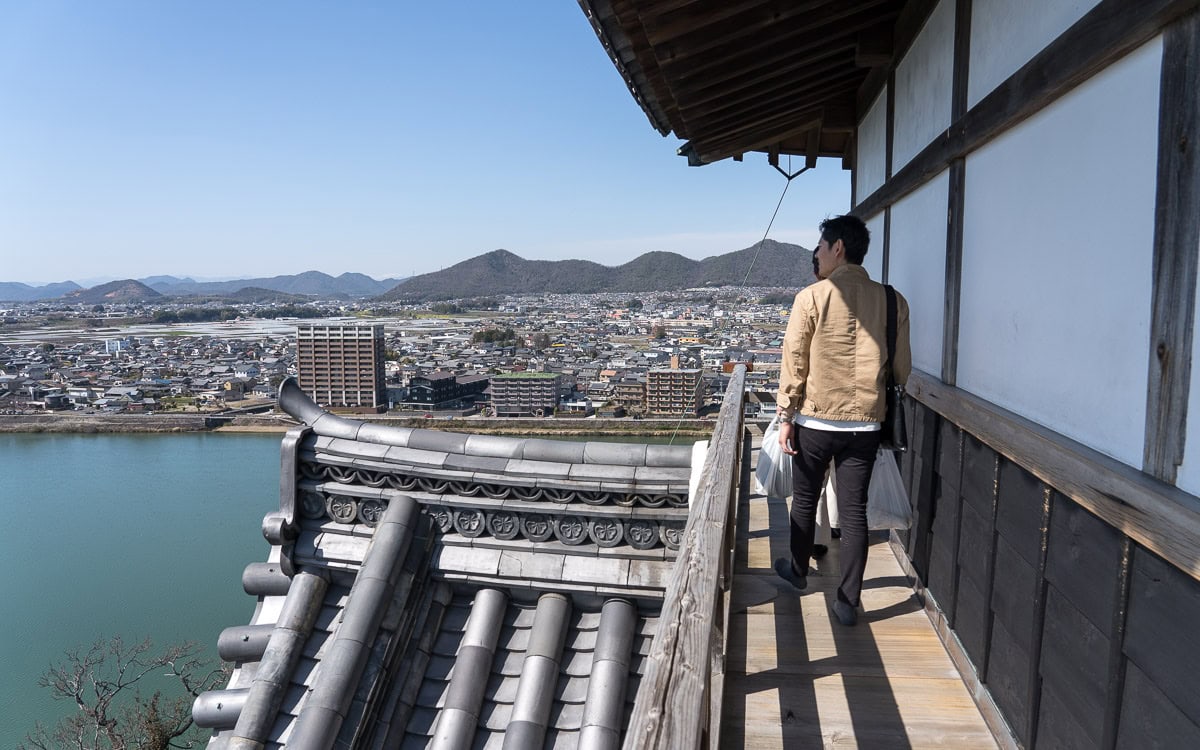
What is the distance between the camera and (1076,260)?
147cm

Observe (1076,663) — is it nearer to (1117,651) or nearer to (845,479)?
(1117,651)

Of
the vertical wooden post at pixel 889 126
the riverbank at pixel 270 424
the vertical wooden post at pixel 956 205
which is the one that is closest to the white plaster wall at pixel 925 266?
the vertical wooden post at pixel 956 205

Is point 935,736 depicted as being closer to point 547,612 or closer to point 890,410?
point 890,410

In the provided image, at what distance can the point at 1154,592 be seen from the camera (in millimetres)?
1115

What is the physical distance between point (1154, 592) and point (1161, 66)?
0.85 m

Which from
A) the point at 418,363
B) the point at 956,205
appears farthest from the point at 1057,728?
the point at 418,363

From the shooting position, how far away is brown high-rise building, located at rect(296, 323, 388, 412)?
3606 cm

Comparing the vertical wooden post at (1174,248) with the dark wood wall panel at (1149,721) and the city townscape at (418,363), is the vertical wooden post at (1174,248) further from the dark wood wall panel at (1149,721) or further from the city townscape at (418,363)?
the city townscape at (418,363)

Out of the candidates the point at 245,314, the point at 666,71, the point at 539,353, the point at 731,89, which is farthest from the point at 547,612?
the point at 245,314

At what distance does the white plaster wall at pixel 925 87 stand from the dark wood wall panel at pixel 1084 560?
64.3 inches

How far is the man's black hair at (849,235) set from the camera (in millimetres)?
2291

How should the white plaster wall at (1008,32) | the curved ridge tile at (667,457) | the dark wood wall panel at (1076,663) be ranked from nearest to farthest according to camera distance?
the dark wood wall panel at (1076,663)
the white plaster wall at (1008,32)
the curved ridge tile at (667,457)

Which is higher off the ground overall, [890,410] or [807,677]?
[890,410]

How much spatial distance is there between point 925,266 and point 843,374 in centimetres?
92
